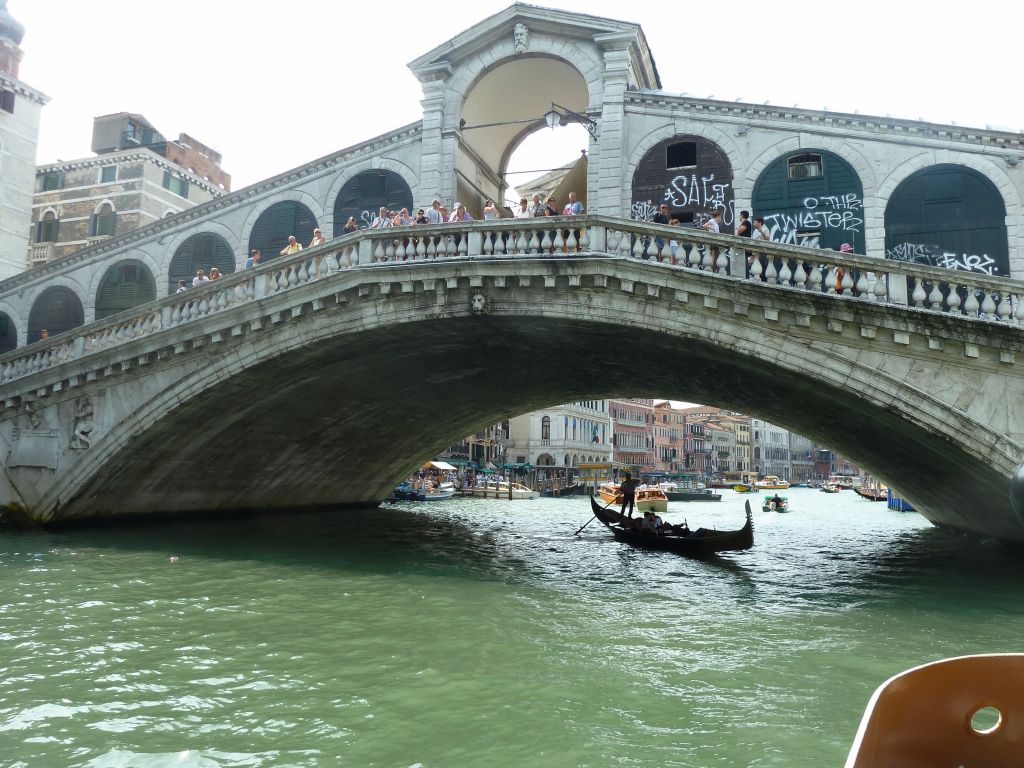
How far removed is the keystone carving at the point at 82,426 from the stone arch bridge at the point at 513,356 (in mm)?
62

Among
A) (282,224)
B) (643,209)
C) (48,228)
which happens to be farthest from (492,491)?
(643,209)

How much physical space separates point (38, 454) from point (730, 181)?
1517cm

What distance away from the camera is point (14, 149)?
88.9ft

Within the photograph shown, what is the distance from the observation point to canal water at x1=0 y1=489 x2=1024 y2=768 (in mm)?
4859

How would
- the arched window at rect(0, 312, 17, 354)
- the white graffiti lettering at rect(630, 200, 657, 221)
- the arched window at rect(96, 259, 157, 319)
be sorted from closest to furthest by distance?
1. the white graffiti lettering at rect(630, 200, 657, 221)
2. the arched window at rect(96, 259, 157, 319)
3. the arched window at rect(0, 312, 17, 354)

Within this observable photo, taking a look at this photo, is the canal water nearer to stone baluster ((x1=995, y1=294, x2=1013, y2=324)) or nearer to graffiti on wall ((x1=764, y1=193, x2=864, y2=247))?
stone baluster ((x1=995, y1=294, x2=1013, y2=324))

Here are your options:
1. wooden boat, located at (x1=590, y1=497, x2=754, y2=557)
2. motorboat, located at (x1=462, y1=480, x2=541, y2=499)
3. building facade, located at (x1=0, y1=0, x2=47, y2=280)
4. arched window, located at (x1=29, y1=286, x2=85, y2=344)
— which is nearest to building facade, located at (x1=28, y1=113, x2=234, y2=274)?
building facade, located at (x1=0, y1=0, x2=47, y2=280)

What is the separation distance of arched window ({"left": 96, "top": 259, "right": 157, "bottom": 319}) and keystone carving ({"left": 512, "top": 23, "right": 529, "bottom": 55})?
10667mm

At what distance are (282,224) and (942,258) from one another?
13606mm

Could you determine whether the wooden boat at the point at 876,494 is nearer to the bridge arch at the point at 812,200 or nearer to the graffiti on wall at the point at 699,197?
the bridge arch at the point at 812,200

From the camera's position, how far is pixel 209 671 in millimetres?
6309

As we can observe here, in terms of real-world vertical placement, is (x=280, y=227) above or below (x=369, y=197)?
below

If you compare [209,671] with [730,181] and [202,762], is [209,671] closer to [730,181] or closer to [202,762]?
[202,762]

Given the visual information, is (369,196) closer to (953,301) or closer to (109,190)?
(953,301)
